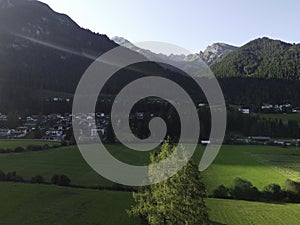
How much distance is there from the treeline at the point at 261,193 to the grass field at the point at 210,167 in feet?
5.58

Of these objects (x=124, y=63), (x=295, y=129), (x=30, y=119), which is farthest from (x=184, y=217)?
(x=124, y=63)

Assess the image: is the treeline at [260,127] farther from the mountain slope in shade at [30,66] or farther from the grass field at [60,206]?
the mountain slope in shade at [30,66]

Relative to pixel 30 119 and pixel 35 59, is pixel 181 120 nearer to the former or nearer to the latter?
pixel 30 119

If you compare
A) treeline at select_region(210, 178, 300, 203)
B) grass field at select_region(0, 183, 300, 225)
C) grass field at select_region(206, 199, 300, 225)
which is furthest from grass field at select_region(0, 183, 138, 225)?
treeline at select_region(210, 178, 300, 203)

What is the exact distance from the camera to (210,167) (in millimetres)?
48562

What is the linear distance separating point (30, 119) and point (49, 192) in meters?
70.2

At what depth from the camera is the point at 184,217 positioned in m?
15.3

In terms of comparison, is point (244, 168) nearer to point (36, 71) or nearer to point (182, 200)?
point (182, 200)

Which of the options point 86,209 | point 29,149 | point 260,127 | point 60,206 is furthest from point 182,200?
point 260,127

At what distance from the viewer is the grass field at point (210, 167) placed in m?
41.2

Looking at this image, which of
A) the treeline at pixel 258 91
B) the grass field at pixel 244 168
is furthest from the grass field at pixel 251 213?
the treeline at pixel 258 91

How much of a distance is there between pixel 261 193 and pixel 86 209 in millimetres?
19497

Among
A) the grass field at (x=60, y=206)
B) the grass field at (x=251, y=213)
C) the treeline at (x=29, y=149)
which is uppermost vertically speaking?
the treeline at (x=29, y=149)

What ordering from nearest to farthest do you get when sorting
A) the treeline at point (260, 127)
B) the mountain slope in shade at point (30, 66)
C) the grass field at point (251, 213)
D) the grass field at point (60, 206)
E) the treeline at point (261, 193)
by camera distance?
the grass field at point (60, 206) < the grass field at point (251, 213) < the treeline at point (261, 193) < the treeline at point (260, 127) < the mountain slope in shade at point (30, 66)
